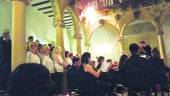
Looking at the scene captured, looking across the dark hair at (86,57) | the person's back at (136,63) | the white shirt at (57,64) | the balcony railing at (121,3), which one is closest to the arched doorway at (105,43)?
the balcony railing at (121,3)

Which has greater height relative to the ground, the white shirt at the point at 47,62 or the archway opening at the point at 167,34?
the archway opening at the point at 167,34

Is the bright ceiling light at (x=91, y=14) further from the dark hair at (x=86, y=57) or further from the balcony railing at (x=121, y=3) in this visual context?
the dark hair at (x=86, y=57)

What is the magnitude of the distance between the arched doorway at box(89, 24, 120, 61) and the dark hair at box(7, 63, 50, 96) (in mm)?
17470

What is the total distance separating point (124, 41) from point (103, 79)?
41.3 ft

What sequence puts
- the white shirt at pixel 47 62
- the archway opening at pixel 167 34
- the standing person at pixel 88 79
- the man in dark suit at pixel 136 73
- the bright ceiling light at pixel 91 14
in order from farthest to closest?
the bright ceiling light at pixel 91 14 < the archway opening at pixel 167 34 < the white shirt at pixel 47 62 < the standing person at pixel 88 79 < the man in dark suit at pixel 136 73

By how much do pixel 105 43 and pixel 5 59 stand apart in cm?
1312

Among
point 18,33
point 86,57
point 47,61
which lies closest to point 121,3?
point 18,33

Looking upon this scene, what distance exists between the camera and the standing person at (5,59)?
7031mm

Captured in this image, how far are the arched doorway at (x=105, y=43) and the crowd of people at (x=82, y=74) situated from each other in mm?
11695

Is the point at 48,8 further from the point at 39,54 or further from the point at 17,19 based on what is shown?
the point at 39,54

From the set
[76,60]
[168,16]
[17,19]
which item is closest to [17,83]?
[76,60]

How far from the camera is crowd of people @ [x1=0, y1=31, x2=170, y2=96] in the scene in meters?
1.63

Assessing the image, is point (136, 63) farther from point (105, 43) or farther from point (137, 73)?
point (105, 43)

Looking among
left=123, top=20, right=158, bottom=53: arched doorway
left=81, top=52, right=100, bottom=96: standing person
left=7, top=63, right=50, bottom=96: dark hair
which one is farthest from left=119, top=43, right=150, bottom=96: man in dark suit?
left=123, top=20, right=158, bottom=53: arched doorway
